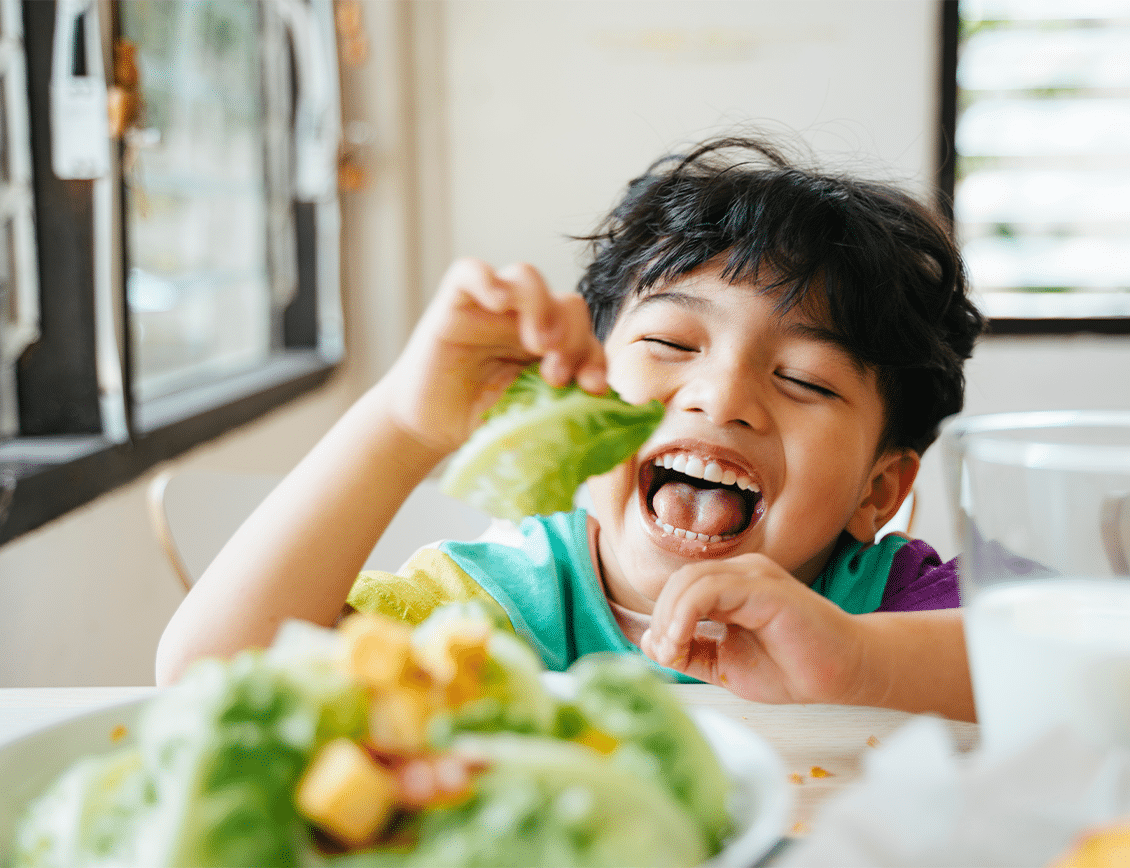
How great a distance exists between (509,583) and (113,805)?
25.2 inches

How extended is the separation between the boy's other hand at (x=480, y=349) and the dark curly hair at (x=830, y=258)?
387mm

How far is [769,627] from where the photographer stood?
2.03 ft

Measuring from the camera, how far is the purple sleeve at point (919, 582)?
90cm

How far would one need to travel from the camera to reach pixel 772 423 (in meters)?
0.87

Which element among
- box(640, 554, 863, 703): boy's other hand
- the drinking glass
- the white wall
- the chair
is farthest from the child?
the white wall

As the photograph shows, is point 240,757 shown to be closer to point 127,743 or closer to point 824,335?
point 127,743

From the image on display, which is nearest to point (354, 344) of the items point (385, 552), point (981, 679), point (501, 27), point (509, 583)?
point (501, 27)

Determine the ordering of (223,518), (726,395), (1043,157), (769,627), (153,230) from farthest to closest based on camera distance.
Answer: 1. (1043,157)
2. (153,230)
3. (223,518)
4. (726,395)
5. (769,627)

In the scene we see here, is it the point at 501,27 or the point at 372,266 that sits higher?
the point at 501,27

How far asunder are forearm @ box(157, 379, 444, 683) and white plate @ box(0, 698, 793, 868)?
0.73 ft

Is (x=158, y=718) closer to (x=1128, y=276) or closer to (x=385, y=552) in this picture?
(x=385, y=552)

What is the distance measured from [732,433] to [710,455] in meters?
0.03

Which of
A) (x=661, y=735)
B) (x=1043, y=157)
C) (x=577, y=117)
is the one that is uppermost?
(x=577, y=117)

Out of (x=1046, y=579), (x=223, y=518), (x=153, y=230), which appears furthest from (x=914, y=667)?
(x=153, y=230)
